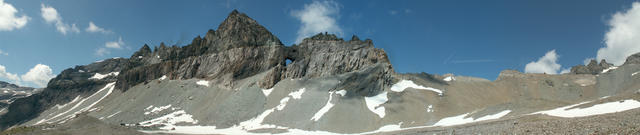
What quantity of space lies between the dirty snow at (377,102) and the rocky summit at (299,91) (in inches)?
8.9

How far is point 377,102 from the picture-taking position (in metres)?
79.4

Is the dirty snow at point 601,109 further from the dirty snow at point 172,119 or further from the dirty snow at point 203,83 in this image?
the dirty snow at point 203,83

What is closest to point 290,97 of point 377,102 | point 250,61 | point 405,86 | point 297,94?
point 297,94

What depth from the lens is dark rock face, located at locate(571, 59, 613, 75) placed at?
5172 inches

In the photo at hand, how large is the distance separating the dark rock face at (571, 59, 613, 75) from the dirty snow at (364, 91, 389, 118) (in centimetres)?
9904

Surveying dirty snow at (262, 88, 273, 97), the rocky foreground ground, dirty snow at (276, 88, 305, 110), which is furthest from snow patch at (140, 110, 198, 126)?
the rocky foreground ground

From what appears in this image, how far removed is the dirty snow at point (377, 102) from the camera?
243 feet

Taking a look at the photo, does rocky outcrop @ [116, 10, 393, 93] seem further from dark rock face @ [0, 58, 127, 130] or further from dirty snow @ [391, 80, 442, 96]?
dark rock face @ [0, 58, 127, 130]

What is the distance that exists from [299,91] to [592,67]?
12101 cm

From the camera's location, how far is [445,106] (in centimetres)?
7500

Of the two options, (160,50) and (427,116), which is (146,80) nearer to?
(160,50)

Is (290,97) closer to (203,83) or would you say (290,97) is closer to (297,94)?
(297,94)

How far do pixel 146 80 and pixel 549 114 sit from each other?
125m

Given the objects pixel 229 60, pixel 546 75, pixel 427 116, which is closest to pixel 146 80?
pixel 229 60
